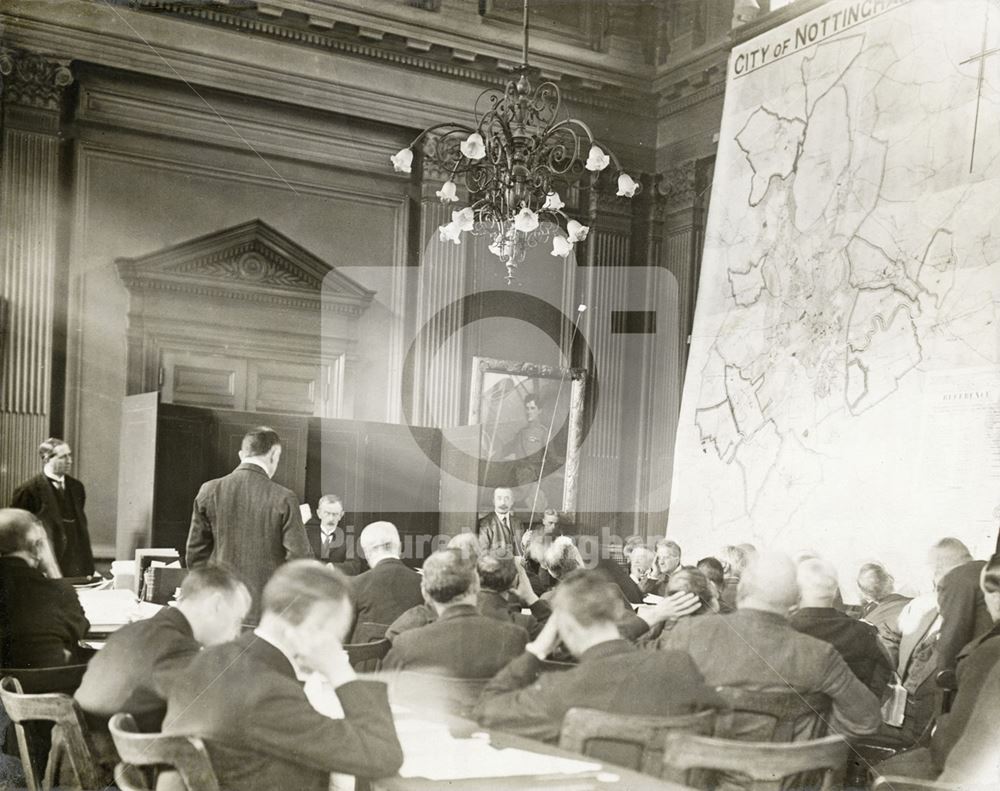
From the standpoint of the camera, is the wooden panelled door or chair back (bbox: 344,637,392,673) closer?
chair back (bbox: 344,637,392,673)

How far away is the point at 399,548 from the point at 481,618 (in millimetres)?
393

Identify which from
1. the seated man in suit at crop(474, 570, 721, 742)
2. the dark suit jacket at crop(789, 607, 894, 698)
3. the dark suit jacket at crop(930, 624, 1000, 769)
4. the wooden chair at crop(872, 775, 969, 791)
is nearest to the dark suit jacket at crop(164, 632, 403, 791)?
the seated man in suit at crop(474, 570, 721, 742)

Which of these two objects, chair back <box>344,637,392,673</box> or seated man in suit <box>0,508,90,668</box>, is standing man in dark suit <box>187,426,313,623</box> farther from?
seated man in suit <box>0,508,90,668</box>

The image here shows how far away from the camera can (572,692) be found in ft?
10.2

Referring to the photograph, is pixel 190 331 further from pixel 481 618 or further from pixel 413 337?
pixel 481 618

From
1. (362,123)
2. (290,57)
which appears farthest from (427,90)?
(290,57)

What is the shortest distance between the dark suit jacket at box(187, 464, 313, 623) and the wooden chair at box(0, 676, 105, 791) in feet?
2.24

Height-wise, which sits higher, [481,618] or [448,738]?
[481,618]

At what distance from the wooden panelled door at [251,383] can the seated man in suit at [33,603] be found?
2.24 ft

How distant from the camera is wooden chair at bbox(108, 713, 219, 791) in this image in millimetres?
2836

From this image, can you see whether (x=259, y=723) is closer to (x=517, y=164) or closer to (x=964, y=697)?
(x=517, y=164)

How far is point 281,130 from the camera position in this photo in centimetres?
343

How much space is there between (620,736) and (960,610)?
142 cm

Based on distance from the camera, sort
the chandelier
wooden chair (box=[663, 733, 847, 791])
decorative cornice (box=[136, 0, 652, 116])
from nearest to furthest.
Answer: wooden chair (box=[663, 733, 847, 791])
decorative cornice (box=[136, 0, 652, 116])
the chandelier
